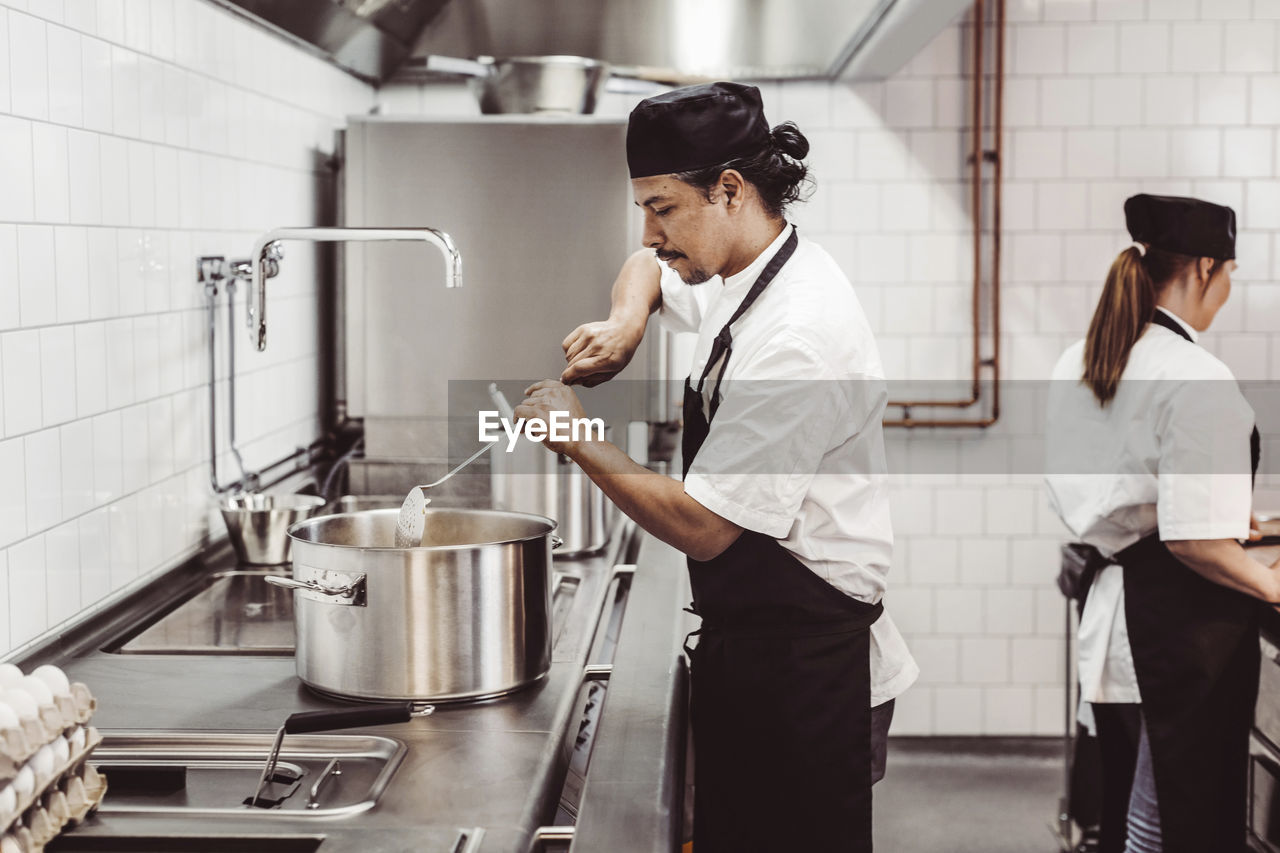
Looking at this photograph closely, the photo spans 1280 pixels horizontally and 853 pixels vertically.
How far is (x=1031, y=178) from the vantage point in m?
3.75

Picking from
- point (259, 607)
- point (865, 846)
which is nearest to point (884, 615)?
point (865, 846)

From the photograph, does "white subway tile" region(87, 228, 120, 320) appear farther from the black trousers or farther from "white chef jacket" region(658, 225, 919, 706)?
the black trousers

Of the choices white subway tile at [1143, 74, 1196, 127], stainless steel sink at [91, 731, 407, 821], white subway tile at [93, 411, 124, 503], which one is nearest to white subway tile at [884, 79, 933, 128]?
white subway tile at [1143, 74, 1196, 127]

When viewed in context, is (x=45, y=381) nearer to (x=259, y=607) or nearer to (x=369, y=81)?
(x=259, y=607)

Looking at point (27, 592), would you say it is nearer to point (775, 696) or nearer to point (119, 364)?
point (119, 364)

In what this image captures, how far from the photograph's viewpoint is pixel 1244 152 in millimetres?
3752

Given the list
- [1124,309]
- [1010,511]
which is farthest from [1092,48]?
[1124,309]

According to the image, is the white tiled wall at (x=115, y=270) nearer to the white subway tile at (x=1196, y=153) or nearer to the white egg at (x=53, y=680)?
the white egg at (x=53, y=680)

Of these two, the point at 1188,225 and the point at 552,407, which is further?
the point at 1188,225

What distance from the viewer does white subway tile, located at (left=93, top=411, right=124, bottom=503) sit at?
1.80m

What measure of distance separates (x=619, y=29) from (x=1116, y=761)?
1921 millimetres

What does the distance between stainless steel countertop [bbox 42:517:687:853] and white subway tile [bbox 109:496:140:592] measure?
0.83 ft

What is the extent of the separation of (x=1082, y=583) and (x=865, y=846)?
1257 millimetres

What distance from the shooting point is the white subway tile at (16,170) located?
152 centimetres
